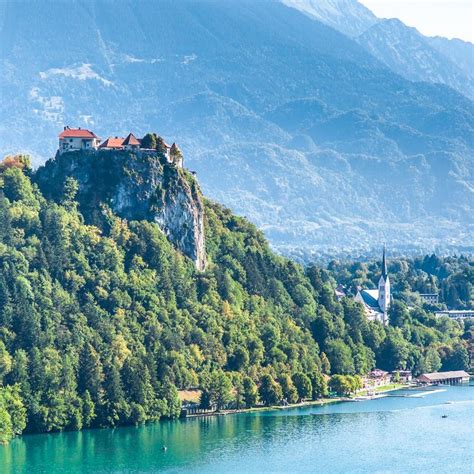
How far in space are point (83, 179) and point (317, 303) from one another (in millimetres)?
22436

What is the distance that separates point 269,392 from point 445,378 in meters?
25.2

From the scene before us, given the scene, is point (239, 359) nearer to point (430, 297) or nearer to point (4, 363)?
point (4, 363)

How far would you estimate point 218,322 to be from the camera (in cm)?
11681

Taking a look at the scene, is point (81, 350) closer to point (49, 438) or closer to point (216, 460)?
point (49, 438)

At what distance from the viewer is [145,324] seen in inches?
4373

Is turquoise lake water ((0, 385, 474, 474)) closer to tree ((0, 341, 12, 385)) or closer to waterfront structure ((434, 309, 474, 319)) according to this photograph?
tree ((0, 341, 12, 385))

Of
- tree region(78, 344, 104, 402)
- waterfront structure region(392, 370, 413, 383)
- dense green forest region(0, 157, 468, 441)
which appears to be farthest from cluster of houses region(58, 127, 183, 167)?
waterfront structure region(392, 370, 413, 383)

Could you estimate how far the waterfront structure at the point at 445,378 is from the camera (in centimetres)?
13025

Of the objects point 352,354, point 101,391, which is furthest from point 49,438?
point 352,354

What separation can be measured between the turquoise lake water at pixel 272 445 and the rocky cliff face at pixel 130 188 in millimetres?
18790

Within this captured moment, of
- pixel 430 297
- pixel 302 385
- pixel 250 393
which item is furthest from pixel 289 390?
pixel 430 297

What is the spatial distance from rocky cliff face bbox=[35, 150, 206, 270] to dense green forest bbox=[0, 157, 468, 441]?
3.23 ft

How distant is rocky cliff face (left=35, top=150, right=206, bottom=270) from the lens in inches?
4692

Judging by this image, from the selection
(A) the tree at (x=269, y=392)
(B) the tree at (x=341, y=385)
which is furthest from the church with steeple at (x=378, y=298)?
(A) the tree at (x=269, y=392)
